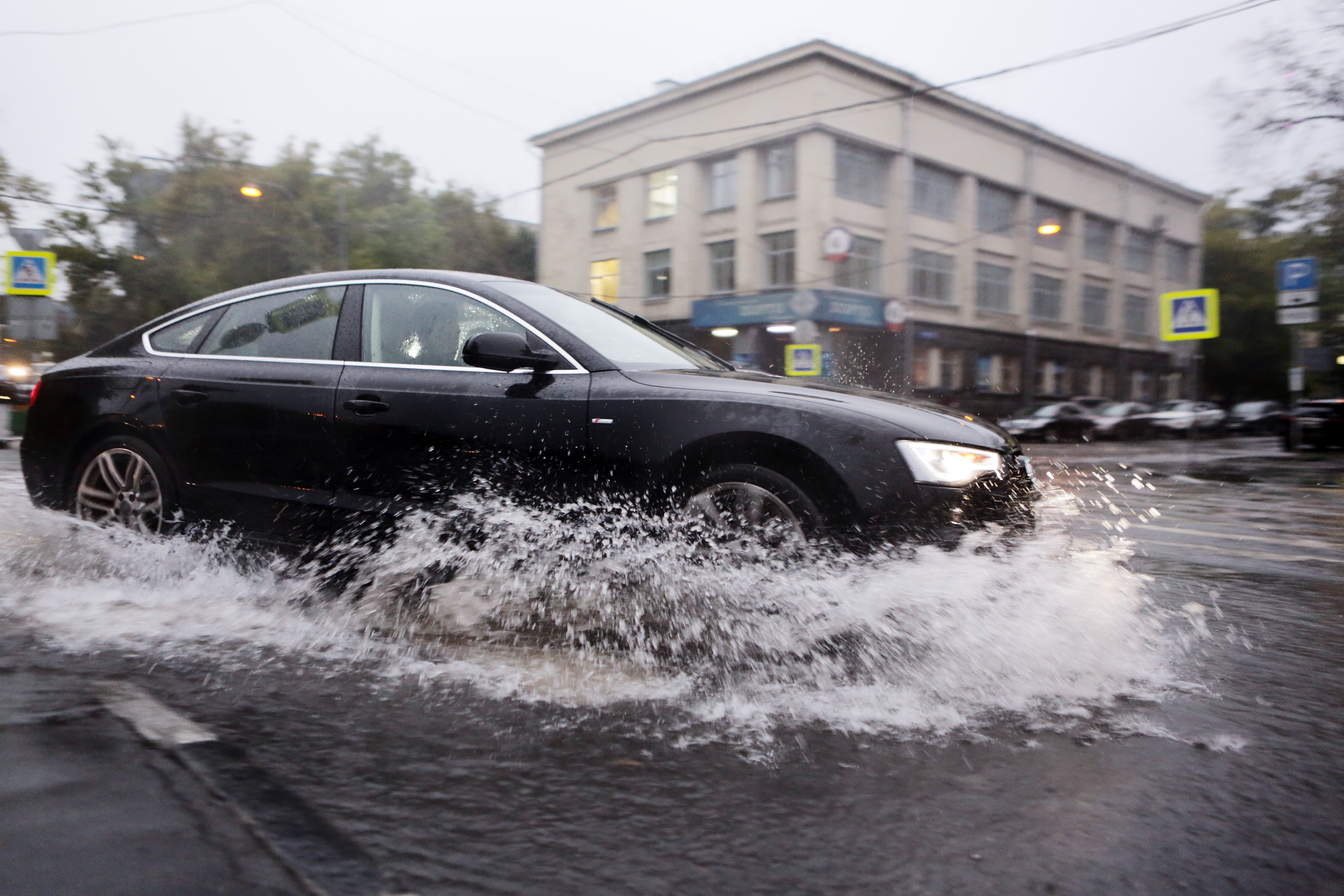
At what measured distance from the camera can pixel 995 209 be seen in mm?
37344

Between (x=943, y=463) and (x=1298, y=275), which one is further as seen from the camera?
(x=1298, y=275)

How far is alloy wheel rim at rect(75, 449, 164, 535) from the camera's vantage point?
4.69 meters

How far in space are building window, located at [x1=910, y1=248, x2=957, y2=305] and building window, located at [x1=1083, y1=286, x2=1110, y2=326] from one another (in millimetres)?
10352

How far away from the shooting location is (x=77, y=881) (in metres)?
1.83

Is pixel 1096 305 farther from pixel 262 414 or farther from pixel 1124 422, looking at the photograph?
pixel 262 414

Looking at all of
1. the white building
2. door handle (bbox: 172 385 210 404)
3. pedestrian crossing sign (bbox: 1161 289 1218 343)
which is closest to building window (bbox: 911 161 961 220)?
the white building

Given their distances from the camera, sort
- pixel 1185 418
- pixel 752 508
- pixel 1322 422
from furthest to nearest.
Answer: pixel 1185 418, pixel 1322 422, pixel 752 508

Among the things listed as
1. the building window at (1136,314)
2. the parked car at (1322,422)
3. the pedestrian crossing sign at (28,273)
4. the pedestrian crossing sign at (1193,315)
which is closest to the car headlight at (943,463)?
the pedestrian crossing sign at (28,273)

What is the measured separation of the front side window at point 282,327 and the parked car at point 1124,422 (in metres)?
29.6

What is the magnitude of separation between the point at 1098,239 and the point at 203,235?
36.3 metres

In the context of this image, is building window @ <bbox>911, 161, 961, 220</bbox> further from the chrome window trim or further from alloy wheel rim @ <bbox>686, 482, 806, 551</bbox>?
alloy wheel rim @ <bbox>686, 482, 806, 551</bbox>

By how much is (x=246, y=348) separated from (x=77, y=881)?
3.20 metres

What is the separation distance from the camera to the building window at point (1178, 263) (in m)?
48.1

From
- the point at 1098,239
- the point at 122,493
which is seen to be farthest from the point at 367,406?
the point at 1098,239
